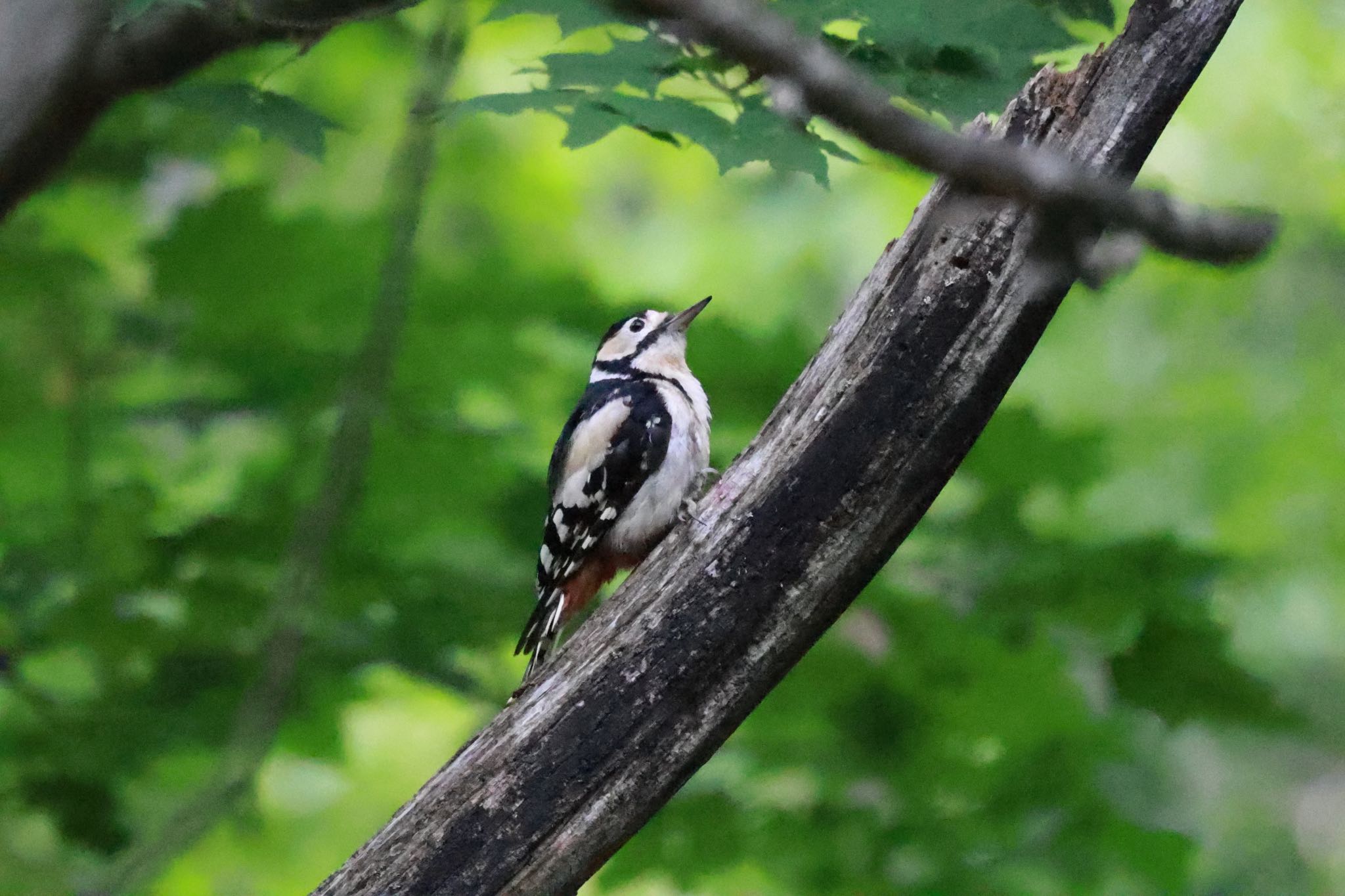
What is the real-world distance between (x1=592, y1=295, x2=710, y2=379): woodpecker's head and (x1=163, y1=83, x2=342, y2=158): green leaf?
53.6 inches

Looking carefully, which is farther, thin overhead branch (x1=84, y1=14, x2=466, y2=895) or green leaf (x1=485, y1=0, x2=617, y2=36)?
thin overhead branch (x1=84, y1=14, x2=466, y2=895)

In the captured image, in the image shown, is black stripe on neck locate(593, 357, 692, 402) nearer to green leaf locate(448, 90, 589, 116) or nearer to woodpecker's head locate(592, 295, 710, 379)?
woodpecker's head locate(592, 295, 710, 379)

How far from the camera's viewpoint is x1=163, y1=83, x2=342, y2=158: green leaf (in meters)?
2.71

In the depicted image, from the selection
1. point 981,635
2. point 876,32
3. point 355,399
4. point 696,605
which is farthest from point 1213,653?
point 355,399

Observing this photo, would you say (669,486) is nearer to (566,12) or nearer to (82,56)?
(566,12)

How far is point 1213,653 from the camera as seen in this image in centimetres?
337

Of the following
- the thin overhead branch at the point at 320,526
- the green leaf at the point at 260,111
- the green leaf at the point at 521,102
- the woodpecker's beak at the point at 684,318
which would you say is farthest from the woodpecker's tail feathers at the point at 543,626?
the green leaf at the point at 521,102

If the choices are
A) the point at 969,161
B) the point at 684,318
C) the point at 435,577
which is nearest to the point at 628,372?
the point at 684,318

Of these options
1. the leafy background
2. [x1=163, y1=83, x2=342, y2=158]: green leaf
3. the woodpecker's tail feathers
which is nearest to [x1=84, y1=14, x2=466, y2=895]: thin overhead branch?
the leafy background

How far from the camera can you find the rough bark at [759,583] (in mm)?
2430

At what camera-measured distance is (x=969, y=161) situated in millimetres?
690

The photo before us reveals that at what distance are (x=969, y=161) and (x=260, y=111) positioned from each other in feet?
7.87

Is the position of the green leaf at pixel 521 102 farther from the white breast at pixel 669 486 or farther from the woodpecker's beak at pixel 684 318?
the woodpecker's beak at pixel 684 318

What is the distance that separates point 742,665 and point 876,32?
1.32m
